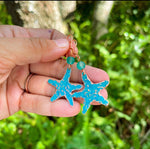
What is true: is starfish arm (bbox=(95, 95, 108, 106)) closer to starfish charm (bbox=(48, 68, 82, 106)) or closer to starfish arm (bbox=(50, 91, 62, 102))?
starfish charm (bbox=(48, 68, 82, 106))

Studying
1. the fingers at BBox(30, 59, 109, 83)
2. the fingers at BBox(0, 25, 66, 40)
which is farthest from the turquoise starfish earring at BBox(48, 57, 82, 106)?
the fingers at BBox(0, 25, 66, 40)

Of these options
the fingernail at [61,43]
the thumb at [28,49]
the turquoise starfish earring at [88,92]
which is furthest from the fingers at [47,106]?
the fingernail at [61,43]

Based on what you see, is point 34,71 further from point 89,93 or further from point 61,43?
point 89,93

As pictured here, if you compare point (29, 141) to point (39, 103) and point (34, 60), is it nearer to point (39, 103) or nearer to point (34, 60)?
point (39, 103)

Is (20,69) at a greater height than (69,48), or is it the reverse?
(69,48)

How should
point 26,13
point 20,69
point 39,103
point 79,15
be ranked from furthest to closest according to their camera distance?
point 79,15
point 26,13
point 20,69
point 39,103

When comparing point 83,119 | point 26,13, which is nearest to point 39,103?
point 83,119

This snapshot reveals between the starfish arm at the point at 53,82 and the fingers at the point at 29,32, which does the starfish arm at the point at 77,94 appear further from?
the fingers at the point at 29,32
